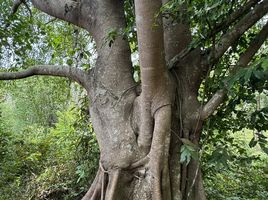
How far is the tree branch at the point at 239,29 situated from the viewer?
239 cm

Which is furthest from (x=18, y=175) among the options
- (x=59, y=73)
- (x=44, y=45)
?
(x=59, y=73)

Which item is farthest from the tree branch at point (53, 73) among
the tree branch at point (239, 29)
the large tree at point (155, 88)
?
the tree branch at point (239, 29)

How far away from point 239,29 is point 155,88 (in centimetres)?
75

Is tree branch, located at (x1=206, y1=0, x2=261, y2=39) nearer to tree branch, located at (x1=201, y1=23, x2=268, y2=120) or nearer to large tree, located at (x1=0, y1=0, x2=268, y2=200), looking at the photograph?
large tree, located at (x1=0, y1=0, x2=268, y2=200)

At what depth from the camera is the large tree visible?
2.30 meters

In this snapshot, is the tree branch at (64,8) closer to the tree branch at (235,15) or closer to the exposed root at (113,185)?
the tree branch at (235,15)

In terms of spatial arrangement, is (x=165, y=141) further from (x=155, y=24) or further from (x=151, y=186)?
(x=155, y=24)

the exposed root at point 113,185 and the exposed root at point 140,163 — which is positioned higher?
the exposed root at point 140,163

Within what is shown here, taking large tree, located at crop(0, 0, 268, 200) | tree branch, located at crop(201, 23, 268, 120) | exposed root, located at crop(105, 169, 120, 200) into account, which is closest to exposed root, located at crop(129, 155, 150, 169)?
large tree, located at crop(0, 0, 268, 200)

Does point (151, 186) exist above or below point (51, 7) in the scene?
below

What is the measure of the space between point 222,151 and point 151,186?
589mm

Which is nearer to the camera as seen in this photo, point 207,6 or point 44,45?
point 207,6

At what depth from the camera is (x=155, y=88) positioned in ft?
7.92

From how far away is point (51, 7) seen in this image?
11.3ft
